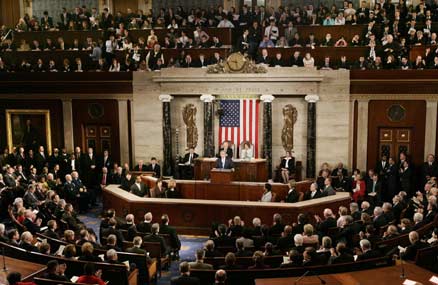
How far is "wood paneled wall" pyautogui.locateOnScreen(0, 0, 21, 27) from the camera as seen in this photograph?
2550cm

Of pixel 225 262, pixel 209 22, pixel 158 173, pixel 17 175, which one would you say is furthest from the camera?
pixel 209 22

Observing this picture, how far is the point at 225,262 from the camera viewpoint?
9352 mm

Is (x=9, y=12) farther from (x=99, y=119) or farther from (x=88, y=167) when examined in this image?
(x=88, y=167)

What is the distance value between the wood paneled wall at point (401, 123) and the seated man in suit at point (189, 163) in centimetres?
577

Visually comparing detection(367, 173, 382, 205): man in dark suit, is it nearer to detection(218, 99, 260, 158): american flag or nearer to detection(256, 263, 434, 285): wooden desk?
detection(218, 99, 260, 158): american flag

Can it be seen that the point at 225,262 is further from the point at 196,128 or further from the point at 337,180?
the point at 196,128

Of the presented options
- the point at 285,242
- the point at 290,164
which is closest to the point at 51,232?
the point at 285,242

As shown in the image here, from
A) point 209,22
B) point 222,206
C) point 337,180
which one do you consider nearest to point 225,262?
point 222,206

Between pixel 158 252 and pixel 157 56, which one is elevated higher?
pixel 157 56

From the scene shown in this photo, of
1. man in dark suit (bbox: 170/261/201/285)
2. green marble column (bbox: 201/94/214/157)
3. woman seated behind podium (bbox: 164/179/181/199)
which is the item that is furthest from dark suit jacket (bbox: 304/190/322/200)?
man in dark suit (bbox: 170/261/201/285)

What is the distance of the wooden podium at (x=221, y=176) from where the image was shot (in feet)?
51.0

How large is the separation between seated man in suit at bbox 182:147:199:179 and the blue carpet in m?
2.97

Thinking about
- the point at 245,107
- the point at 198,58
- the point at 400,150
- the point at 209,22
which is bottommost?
the point at 400,150

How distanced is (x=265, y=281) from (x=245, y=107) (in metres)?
10.7
